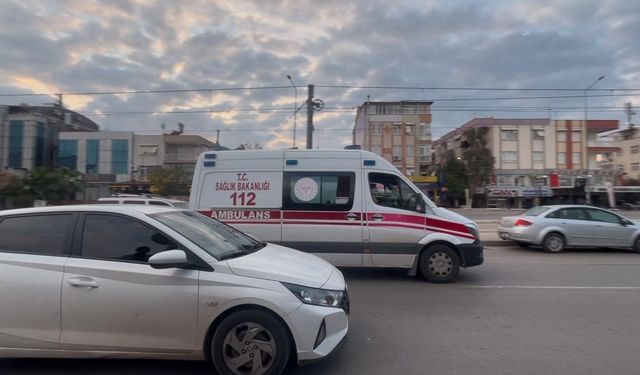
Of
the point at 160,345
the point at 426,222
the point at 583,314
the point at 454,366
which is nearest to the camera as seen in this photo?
the point at 160,345

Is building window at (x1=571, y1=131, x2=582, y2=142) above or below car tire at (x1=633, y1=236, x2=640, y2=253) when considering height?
above

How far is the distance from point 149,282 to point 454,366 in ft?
9.51

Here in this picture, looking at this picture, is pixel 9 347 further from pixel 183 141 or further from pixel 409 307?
pixel 183 141

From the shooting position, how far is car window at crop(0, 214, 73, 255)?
13.7ft

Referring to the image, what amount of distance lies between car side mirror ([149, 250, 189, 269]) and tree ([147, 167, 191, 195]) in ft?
141

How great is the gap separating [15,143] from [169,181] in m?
23.7

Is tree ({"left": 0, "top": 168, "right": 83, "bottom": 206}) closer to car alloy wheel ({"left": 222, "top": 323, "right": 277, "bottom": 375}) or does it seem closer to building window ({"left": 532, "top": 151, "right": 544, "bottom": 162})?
car alloy wheel ({"left": 222, "top": 323, "right": 277, "bottom": 375})

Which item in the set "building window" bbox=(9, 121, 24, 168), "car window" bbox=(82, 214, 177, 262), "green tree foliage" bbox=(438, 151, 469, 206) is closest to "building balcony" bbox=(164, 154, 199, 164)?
"building window" bbox=(9, 121, 24, 168)

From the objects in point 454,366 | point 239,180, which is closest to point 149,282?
point 454,366

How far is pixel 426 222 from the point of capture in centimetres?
820

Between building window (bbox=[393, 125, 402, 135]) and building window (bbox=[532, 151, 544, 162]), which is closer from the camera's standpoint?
building window (bbox=[532, 151, 544, 162])

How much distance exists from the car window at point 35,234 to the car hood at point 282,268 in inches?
63.4

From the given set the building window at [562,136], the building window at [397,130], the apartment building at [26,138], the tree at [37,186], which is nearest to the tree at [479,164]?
the building window at [397,130]

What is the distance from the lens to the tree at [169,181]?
4472cm
